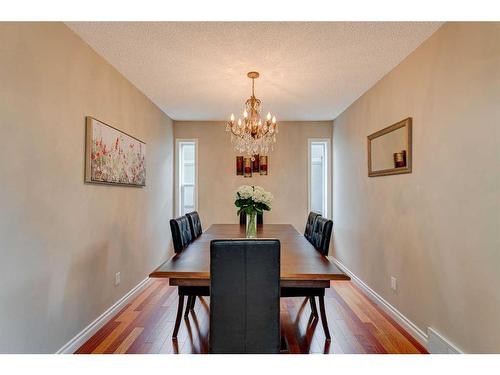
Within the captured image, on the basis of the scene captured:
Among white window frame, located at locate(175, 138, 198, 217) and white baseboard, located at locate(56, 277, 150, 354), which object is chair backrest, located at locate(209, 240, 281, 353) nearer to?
white baseboard, located at locate(56, 277, 150, 354)

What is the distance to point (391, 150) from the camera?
107 inches

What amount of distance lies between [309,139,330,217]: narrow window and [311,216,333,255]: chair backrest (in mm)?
2223

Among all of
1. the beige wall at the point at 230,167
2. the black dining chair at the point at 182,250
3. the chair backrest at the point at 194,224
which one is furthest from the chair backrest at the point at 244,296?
the beige wall at the point at 230,167

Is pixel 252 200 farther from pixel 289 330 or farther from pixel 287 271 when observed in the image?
pixel 289 330

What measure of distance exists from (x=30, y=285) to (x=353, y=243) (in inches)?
138

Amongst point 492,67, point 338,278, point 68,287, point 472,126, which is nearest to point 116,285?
point 68,287

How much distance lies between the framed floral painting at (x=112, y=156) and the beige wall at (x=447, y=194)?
8.82 feet

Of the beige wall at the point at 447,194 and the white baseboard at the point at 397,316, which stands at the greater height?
the beige wall at the point at 447,194

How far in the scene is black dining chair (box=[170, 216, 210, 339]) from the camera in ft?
7.27

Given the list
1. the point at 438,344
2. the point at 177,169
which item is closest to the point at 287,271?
the point at 438,344

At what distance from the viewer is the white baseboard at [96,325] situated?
2030mm

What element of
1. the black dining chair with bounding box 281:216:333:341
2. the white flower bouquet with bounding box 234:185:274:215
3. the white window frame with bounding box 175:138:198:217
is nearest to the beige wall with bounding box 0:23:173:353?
the white flower bouquet with bounding box 234:185:274:215

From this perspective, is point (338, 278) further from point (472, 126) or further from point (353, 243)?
point (353, 243)

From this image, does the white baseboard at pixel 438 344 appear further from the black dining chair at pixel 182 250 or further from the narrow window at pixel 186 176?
the narrow window at pixel 186 176
